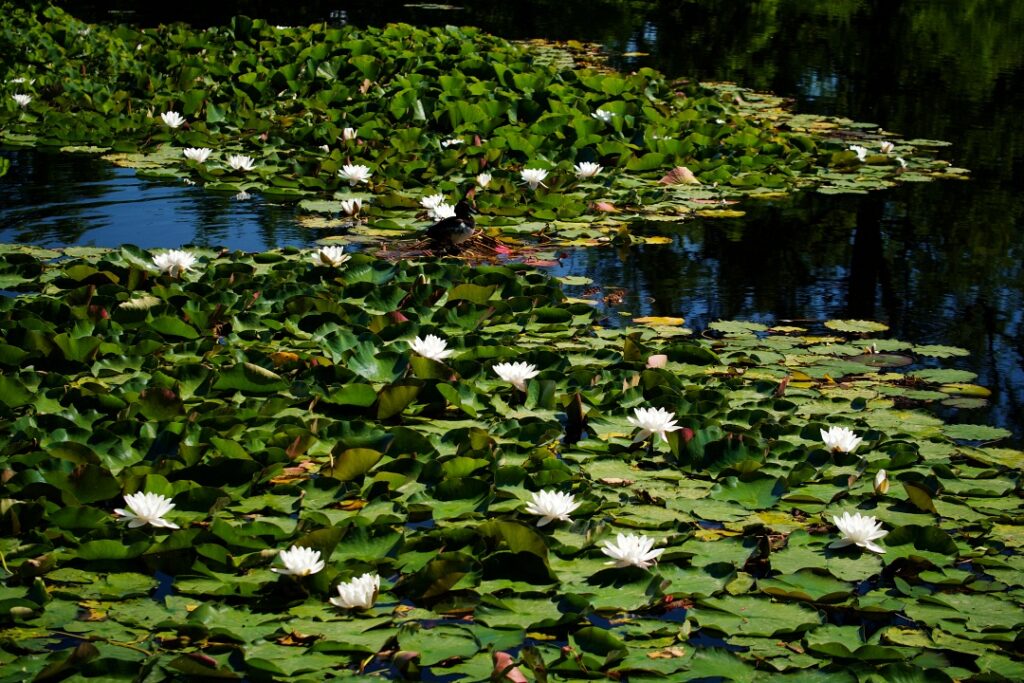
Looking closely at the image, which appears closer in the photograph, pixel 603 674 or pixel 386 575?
pixel 603 674

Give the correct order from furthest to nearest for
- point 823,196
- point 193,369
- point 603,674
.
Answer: point 823,196
point 193,369
point 603,674

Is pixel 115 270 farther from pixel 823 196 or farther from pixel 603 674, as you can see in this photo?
pixel 823 196

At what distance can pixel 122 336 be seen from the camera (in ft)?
14.3

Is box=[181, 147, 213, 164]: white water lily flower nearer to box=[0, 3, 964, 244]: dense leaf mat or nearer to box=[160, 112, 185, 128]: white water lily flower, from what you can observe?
box=[0, 3, 964, 244]: dense leaf mat

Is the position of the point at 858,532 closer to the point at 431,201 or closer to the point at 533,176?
the point at 431,201

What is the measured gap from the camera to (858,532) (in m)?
3.05

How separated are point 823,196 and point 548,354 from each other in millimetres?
3562

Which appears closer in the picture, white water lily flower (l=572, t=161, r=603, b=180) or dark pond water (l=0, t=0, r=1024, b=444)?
dark pond water (l=0, t=0, r=1024, b=444)

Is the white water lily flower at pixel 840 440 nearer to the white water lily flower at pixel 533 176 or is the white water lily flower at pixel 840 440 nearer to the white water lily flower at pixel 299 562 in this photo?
the white water lily flower at pixel 299 562

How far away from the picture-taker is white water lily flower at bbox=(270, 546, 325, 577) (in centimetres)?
279

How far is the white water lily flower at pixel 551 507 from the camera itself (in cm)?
313

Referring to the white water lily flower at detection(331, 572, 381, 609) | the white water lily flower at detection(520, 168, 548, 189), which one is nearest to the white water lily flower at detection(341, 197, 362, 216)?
the white water lily flower at detection(520, 168, 548, 189)

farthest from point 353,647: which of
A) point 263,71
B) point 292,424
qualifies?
point 263,71

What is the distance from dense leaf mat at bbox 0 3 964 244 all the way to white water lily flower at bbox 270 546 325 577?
133 inches
